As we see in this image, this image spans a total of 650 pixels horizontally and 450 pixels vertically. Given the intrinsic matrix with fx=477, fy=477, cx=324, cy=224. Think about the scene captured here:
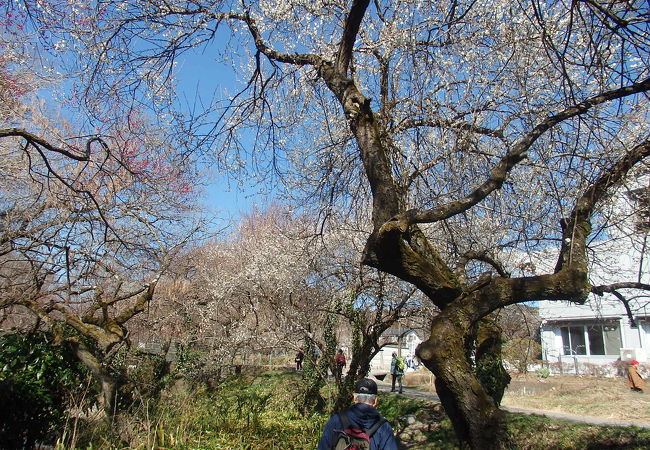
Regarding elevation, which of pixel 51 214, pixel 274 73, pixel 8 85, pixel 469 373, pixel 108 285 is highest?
pixel 8 85

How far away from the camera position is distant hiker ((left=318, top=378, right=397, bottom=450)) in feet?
9.59

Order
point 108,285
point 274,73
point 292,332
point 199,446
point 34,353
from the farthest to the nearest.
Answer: point 292,332
point 108,285
point 274,73
point 34,353
point 199,446

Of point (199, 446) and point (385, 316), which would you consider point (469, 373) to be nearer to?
point (199, 446)

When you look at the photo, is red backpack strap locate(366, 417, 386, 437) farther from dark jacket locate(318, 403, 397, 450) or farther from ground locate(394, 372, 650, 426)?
ground locate(394, 372, 650, 426)

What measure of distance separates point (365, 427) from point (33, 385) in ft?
14.2

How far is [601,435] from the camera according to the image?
771 cm

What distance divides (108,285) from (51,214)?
2057mm

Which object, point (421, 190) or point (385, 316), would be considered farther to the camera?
point (385, 316)

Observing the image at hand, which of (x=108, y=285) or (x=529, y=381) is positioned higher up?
(x=108, y=285)

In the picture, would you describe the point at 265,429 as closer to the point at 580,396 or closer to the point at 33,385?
Answer: the point at 33,385

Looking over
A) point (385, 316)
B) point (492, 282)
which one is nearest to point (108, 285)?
point (385, 316)

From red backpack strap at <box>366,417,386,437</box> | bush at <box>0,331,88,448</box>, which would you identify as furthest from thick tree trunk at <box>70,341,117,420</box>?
red backpack strap at <box>366,417,386,437</box>

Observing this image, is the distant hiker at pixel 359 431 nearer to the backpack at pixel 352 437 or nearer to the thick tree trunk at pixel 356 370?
the backpack at pixel 352 437

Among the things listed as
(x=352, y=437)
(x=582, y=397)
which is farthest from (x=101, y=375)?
(x=582, y=397)
